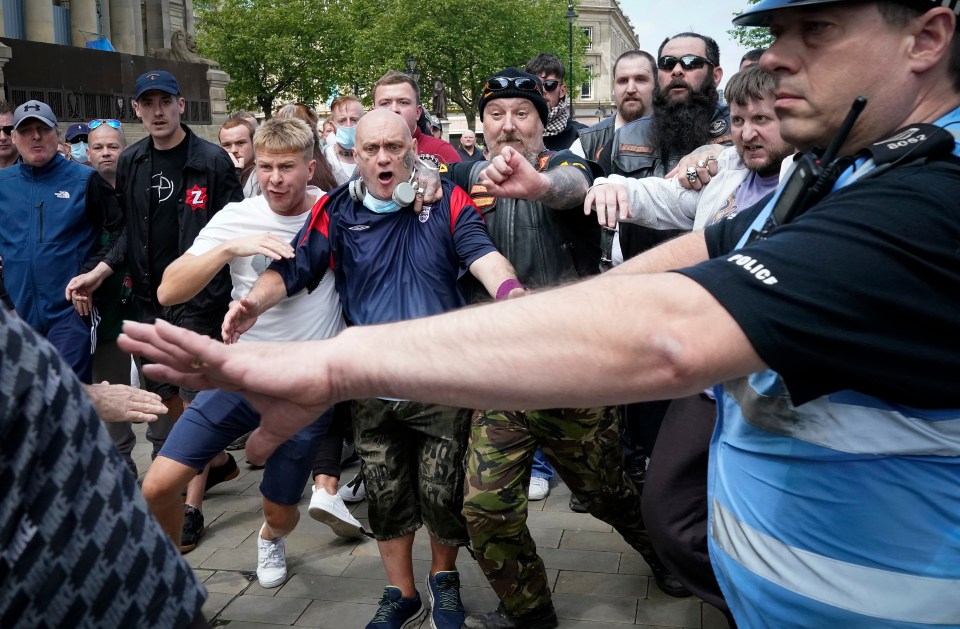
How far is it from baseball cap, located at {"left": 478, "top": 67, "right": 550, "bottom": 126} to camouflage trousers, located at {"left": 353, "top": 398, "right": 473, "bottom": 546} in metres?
1.75

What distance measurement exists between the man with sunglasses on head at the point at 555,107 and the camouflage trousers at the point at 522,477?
2.06 m

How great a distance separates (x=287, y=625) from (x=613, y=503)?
5.14 ft

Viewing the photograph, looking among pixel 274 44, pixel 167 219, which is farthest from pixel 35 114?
pixel 274 44

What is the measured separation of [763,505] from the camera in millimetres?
1843

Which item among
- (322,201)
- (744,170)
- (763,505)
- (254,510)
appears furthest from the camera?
(254,510)

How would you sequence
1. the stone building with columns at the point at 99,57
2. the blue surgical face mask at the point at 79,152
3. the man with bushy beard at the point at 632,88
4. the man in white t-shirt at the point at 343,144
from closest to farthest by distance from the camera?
the man with bushy beard at the point at 632,88 < the man in white t-shirt at the point at 343,144 < the blue surgical face mask at the point at 79,152 < the stone building with columns at the point at 99,57

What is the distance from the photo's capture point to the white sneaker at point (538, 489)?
18.9 feet

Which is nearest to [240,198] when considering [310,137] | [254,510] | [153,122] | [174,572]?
[153,122]

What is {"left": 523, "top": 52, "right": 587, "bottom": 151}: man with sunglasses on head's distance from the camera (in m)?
6.15

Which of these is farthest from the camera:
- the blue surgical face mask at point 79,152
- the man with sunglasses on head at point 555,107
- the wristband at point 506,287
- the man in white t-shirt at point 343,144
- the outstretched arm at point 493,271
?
the blue surgical face mask at point 79,152

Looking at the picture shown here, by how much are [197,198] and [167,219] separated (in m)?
0.25

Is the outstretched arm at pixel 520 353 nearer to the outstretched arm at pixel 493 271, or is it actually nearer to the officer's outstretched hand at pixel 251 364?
the officer's outstretched hand at pixel 251 364

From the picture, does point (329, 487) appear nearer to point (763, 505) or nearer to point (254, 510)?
point (254, 510)

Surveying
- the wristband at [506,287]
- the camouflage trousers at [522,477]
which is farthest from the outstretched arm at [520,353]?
the camouflage trousers at [522,477]
